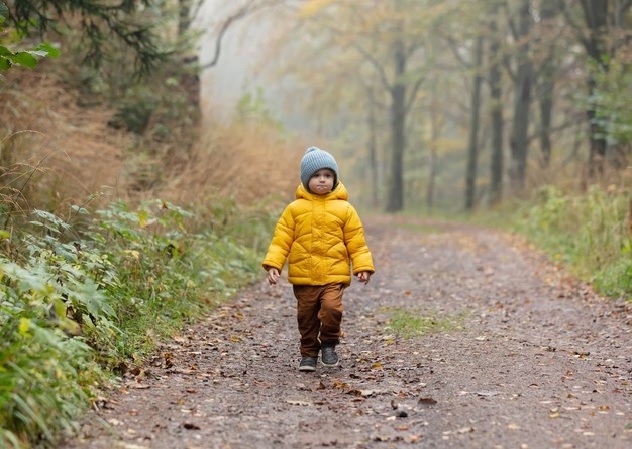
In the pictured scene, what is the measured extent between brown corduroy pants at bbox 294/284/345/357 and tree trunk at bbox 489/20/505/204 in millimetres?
20145

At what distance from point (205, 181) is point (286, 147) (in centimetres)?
499

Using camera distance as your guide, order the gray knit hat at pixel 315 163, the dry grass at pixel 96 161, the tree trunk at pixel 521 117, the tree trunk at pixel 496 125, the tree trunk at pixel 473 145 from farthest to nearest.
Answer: the tree trunk at pixel 473 145, the tree trunk at pixel 496 125, the tree trunk at pixel 521 117, the dry grass at pixel 96 161, the gray knit hat at pixel 315 163

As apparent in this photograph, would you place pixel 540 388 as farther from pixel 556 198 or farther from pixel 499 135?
pixel 499 135

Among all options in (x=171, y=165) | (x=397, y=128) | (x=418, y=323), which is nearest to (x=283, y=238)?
(x=418, y=323)

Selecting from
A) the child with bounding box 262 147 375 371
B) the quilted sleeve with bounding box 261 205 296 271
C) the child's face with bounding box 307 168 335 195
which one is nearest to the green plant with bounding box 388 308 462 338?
the child with bounding box 262 147 375 371

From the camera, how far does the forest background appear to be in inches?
205

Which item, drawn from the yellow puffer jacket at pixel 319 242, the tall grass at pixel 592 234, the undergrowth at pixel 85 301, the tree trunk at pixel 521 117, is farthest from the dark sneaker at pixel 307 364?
the tree trunk at pixel 521 117

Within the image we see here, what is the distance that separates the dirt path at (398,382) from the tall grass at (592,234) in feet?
1.56

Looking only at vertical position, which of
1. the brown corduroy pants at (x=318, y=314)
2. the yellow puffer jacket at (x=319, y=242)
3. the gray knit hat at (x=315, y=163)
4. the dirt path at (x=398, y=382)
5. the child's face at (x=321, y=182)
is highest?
the gray knit hat at (x=315, y=163)

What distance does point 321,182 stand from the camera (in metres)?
6.34

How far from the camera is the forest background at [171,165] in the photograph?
5.20 metres

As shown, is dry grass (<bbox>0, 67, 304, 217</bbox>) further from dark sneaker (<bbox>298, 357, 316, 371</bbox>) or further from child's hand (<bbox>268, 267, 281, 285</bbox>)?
dark sneaker (<bbox>298, 357, 316, 371</bbox>)

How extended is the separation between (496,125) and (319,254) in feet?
73.0

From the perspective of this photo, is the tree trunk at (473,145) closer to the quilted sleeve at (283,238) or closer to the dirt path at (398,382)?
the dirt path at (398,382)
